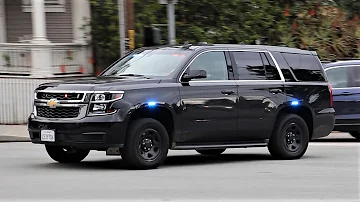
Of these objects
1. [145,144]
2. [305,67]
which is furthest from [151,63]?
[305,67]

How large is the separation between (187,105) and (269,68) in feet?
6.50

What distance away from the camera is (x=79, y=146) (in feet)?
34.7

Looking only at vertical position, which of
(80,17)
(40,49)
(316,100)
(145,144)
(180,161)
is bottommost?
(180,161)

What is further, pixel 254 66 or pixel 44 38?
pixel 44 38

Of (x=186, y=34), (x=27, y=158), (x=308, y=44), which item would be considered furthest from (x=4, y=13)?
(x=27, y=158)

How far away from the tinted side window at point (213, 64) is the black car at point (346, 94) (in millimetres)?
5483

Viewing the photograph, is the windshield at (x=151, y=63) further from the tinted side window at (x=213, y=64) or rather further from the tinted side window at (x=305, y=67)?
the tinted side window at (x=305, y=67)

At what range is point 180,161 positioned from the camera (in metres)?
12.6

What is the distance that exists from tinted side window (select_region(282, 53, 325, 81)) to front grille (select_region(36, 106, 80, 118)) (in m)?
4.05

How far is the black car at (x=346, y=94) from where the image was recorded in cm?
1672

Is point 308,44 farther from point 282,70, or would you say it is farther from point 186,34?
point 282,70

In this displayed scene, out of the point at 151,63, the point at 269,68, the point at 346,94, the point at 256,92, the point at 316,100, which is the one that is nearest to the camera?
the point at 151,63

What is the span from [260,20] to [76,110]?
549 inches

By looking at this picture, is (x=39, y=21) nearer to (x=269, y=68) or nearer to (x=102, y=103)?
(x=269, y=68)
